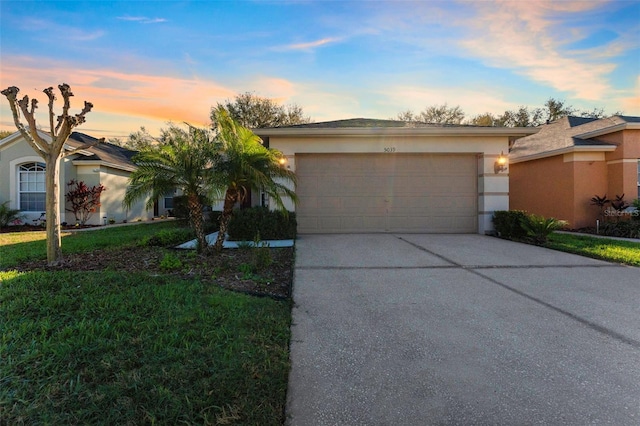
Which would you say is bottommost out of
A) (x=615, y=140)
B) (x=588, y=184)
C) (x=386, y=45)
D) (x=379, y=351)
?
(x=379, y=351)

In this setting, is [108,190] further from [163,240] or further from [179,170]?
[179,170]

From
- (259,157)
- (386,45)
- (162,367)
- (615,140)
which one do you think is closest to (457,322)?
(162,367)

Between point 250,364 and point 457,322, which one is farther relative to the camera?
point 457,322

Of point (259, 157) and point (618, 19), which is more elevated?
point (618, 19)

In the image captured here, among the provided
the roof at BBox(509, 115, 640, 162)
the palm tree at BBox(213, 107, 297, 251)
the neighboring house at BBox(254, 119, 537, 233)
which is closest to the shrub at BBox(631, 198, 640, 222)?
the roof at BBox(509, 115, 640, 162)

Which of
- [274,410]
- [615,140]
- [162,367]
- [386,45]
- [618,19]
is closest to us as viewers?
[274,410]

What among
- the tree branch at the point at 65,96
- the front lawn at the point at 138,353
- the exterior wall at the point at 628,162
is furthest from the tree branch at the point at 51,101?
the exterior wall at the point at 628,162

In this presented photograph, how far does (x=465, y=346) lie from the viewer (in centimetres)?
285

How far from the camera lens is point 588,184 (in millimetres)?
11523

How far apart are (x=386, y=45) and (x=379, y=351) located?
907cm

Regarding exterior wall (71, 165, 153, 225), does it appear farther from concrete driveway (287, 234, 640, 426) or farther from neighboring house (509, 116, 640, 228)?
neighboring house (509, 116, 640, 228)

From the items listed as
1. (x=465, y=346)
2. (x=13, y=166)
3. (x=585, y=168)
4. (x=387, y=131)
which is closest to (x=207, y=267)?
(x=465, y=346)

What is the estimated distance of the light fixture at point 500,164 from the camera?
10.0 meters

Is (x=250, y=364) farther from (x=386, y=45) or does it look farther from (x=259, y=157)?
(x=386, y=45)
